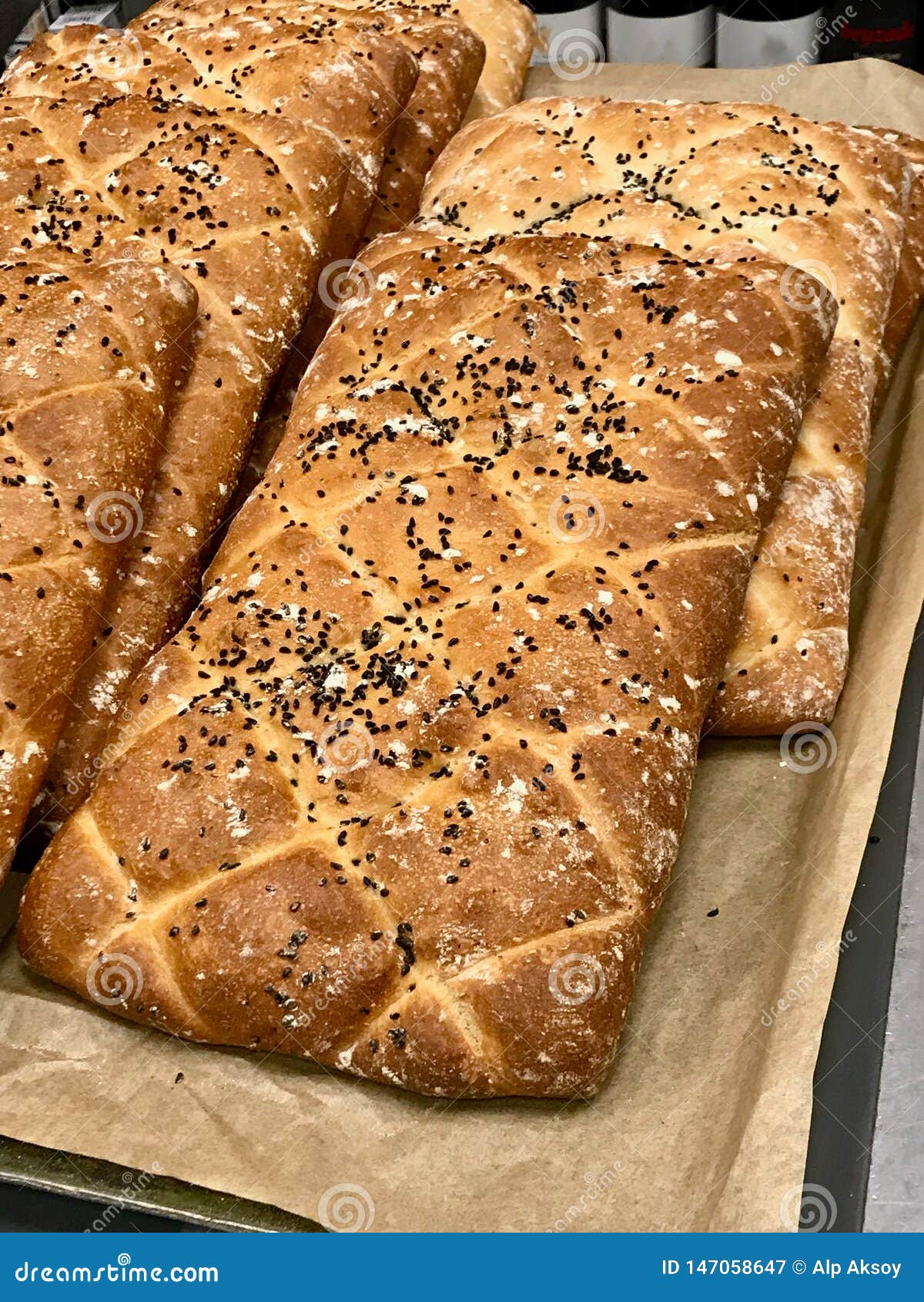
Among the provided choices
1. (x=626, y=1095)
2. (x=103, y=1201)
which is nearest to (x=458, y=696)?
(x=626, y=1095)

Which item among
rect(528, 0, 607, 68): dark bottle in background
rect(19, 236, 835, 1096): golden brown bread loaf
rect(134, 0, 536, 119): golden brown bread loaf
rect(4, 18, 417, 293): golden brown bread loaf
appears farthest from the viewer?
rect(528, 0, 607, 68): dark bottle in background

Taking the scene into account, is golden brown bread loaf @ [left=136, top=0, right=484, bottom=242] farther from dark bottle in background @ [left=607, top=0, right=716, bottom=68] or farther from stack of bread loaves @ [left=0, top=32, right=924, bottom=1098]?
dark bottle in background @ [left=607, top=0, right=716, bottom=68]

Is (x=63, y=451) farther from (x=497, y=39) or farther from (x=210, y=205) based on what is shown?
(x=497, y=39)

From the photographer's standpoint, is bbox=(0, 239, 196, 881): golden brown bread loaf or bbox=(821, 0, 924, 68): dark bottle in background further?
bbox=(821, 0, 924, 68): dark bottle in background

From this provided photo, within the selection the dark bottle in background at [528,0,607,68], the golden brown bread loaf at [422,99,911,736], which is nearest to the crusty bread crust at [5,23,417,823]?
the golden brown bread loaf at [422,99,911,736]

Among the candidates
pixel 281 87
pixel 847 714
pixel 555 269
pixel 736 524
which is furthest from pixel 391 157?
pixel 847 714

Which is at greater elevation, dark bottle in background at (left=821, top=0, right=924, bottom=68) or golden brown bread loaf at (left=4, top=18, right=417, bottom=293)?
golden brown bread loaf at (left=4, top=18, right=417, bottom=293)
